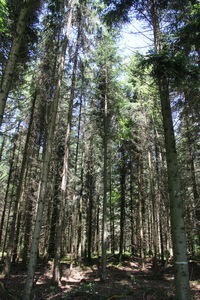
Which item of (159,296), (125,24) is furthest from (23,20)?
(159,296)

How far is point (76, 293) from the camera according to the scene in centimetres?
707

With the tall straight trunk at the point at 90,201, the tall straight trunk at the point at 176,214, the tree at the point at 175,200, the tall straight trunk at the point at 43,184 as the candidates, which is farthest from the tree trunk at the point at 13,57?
the tall straight trunk at the point at 90,201

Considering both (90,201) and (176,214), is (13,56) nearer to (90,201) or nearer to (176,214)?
(176,214)

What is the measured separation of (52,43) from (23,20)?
251 cm

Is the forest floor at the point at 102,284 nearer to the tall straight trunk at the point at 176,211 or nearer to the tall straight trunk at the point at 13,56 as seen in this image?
the tall straight trunk at the point at 176,211

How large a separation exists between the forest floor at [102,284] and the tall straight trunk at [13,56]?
5340 mm

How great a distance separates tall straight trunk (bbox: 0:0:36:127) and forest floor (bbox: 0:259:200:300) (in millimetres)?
5340

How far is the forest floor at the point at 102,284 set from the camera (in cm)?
674

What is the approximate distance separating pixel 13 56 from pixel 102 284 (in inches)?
400

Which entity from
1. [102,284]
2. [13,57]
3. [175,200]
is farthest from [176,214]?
[102,284]

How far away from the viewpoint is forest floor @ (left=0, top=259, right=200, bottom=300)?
22.1 feet

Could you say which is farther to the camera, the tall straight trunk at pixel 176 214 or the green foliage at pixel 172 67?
the green foliage at pixel 172 67

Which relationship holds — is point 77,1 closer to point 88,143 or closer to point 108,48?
point 108,48

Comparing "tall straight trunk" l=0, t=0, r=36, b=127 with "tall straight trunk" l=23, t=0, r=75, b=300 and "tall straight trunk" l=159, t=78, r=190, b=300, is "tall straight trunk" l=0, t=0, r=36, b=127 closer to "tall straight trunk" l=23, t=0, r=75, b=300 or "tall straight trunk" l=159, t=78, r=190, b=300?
"tall straight trunk" l=23, t=0, r=75, b=300
